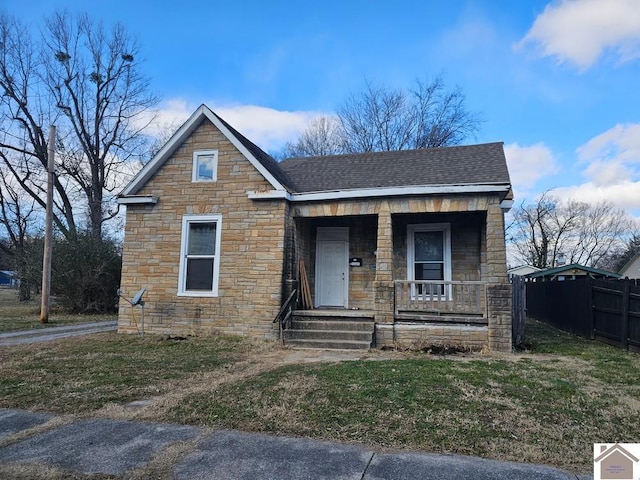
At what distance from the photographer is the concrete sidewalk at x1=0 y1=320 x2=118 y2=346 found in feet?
30.6

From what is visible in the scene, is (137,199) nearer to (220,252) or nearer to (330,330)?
(220,252)

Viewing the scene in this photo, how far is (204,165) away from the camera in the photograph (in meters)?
10.6

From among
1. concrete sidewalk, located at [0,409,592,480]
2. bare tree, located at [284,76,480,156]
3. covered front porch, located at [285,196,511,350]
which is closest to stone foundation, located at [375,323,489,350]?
covered front porch, located at [285,196,511,350]

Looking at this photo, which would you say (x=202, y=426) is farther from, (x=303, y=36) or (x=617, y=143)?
(x=617, y=143)

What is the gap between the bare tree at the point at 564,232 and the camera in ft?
142

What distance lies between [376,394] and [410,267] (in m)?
6.10

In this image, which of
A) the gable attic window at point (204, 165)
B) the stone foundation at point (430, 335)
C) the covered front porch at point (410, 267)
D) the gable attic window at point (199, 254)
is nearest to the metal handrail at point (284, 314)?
the covered front porch at point (410, 267)

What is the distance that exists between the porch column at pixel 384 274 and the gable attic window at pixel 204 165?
172 inches

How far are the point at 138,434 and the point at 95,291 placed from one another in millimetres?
14878

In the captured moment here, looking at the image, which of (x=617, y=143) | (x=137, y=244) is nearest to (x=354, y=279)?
(x=137, y=244)

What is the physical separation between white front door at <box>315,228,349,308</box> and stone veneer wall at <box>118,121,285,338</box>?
6.51 feet

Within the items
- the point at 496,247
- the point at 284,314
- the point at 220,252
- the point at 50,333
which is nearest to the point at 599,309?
the point at 496,247

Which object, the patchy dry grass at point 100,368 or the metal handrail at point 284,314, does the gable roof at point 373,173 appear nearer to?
the metal handrail at point 284,314

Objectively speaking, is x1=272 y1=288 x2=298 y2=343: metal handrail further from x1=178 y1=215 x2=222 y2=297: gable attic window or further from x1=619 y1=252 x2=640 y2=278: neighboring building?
x1=619 y1=252 x2=640 y2=278: neighboring building
